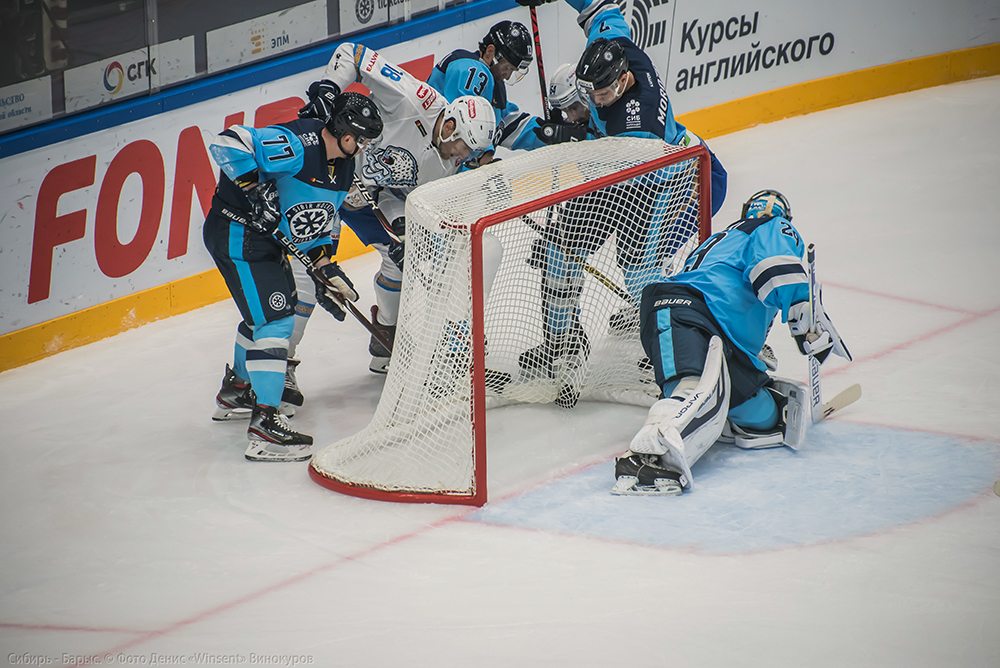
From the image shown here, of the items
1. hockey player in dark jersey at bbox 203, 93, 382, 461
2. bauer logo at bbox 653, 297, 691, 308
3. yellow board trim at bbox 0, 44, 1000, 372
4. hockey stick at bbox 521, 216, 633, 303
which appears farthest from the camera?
yellow board trim at bbox 0, 44, 1000, 372

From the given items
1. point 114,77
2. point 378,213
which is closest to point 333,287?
point 378,213

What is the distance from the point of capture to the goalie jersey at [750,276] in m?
3.11

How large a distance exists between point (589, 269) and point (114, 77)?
2327 mm

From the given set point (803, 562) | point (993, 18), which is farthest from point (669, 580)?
point (993, 18)

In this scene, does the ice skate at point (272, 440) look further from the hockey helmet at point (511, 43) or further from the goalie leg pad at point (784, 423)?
the hockey helmet at point (511, 43)

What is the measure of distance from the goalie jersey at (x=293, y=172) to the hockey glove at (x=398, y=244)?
34 cm

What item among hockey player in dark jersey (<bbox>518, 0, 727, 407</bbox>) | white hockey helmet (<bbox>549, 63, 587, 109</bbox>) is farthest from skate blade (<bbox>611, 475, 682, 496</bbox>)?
white hockey helmet (<bbox>549, 63, 587, 109</bbox>)

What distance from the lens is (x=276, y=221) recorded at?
3441 millimetres

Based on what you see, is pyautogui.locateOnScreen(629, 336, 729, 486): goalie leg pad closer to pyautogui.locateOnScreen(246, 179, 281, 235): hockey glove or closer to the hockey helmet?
pyautogui.locateOnScreen(246, 179, 281, 235): hockey glove

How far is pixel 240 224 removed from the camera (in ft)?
11.3

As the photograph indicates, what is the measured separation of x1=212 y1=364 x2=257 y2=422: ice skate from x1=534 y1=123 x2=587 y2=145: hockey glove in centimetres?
150

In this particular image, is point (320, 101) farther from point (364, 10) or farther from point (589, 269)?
point (364, 10)

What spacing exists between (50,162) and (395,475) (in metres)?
2.18

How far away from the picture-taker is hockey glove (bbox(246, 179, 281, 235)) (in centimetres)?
335
